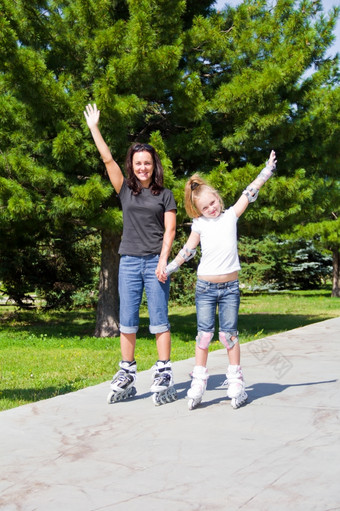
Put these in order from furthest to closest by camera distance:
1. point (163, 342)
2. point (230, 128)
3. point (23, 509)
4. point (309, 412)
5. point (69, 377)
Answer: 1. point (230, 128)
2. point (69, 377)
3. point (163, 342)
4. point (309, 412)
5. point (23, 509)

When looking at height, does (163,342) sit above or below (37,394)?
above

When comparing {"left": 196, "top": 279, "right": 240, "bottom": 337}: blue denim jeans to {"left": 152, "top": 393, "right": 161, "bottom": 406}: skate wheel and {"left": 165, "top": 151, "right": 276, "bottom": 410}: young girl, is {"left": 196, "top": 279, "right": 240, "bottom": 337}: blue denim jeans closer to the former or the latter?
{"left": 165, "top": 151, "right": 276, "bottom": 410}: young girl

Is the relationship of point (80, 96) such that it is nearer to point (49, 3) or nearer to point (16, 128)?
point (16, 128)

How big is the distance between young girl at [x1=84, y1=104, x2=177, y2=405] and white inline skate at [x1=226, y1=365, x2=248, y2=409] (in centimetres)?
46

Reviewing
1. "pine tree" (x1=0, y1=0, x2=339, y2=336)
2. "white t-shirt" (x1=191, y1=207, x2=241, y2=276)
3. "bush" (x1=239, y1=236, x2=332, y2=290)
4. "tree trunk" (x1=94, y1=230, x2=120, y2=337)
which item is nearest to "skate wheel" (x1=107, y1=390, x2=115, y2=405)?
"white t-shirt" (x1=191, y1=207, x2=241, y2=276)

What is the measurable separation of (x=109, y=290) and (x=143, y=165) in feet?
21.2

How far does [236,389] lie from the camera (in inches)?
165

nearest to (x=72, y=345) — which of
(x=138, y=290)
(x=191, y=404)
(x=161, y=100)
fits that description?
(x=161, y=100)

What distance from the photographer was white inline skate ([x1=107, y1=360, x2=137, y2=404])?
14.4 ft

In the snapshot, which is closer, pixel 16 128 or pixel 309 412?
pixel 309 412

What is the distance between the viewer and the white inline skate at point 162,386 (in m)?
4.34

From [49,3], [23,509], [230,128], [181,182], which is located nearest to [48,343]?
[181,182]

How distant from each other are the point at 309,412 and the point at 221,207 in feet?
5.26

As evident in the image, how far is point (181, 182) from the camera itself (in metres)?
8.94
